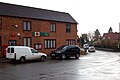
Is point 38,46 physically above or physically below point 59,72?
above

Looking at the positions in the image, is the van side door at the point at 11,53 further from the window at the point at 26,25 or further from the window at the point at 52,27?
the window at the point at 52,27

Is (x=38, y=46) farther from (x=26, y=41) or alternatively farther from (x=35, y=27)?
(x=35, y=27)

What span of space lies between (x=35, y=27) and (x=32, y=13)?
2.29 metres

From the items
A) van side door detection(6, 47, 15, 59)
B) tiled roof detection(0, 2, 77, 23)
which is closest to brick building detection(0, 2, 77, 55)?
tiled roof detection(0, 2, 77, 23)

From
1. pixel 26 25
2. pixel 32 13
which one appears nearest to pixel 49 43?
pixel 32 13

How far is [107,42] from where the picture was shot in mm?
68500

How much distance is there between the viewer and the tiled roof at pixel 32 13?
105 ft

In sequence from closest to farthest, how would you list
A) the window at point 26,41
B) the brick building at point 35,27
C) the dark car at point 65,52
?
1. the dark car at point 65,52
2. the brick building at point 35,27
3. the window at point 26,41

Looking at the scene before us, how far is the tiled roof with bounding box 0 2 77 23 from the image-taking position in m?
32.0

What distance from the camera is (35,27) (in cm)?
3447

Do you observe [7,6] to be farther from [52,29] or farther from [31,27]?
[52,29]

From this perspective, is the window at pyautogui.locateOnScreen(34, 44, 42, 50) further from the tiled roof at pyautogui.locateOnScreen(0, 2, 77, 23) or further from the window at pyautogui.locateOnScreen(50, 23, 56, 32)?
the tiled roof at pyautogui.locateOnScreen(0, 2, 77, 23)

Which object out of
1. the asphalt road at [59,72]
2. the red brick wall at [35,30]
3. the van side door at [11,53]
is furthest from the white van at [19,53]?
the red brick wall at [35,30]

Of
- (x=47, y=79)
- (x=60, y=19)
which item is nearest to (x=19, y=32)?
(x=60, y=19)
